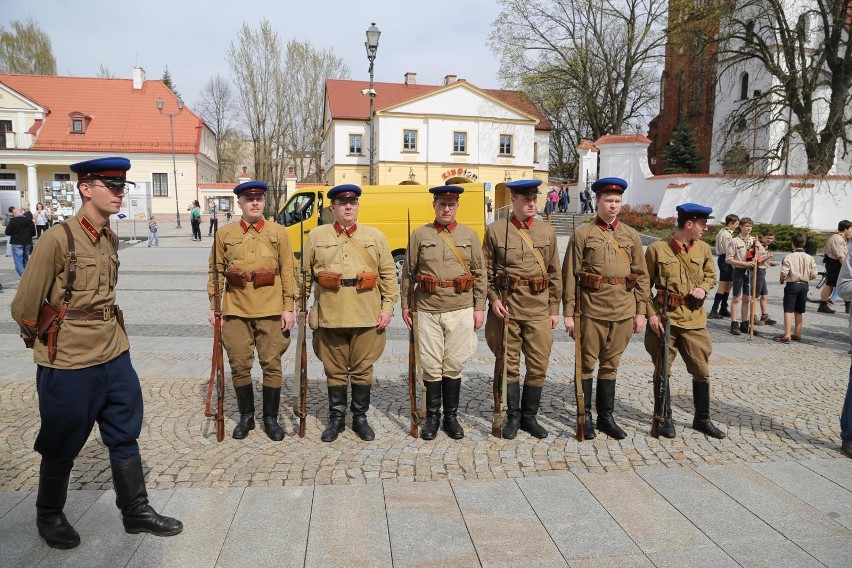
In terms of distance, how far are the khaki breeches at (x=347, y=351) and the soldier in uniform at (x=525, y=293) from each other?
998 millimetres

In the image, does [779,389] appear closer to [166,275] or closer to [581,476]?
[581,476]

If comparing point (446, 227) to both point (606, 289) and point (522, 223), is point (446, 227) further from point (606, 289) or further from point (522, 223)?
point (606, 289)

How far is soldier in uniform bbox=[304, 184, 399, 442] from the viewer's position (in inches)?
193

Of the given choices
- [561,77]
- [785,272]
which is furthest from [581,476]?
[561,77]

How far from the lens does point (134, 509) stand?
3510 mm

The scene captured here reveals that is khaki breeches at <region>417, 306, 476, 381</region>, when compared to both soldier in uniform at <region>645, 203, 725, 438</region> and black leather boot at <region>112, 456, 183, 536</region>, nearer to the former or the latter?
soldier in uniform at <region>645, 203, 725, 438</region>

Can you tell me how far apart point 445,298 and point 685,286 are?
1976 millimetres

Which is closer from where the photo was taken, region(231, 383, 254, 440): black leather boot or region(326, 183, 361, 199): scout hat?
region(326, 183, 361, 199): scout hat

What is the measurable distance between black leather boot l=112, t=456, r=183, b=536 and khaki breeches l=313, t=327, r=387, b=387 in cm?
174

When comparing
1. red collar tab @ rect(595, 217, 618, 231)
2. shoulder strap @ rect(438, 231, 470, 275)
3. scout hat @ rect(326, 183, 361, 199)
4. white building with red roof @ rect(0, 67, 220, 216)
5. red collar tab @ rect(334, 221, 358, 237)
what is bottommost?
shoulder strap @ rect(438, 231, 470, 275)

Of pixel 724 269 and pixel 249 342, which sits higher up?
pixel 724 269

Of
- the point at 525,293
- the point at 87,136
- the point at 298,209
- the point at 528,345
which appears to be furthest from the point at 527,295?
the point at 87,136

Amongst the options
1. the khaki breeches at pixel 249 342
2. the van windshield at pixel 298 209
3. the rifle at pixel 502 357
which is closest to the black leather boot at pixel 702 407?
the rifle at pixel 502 357

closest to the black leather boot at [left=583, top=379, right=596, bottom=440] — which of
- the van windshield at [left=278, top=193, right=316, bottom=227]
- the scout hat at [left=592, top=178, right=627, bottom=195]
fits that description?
the scout hat at [left=592, top=178, right=627, bottom=195]
